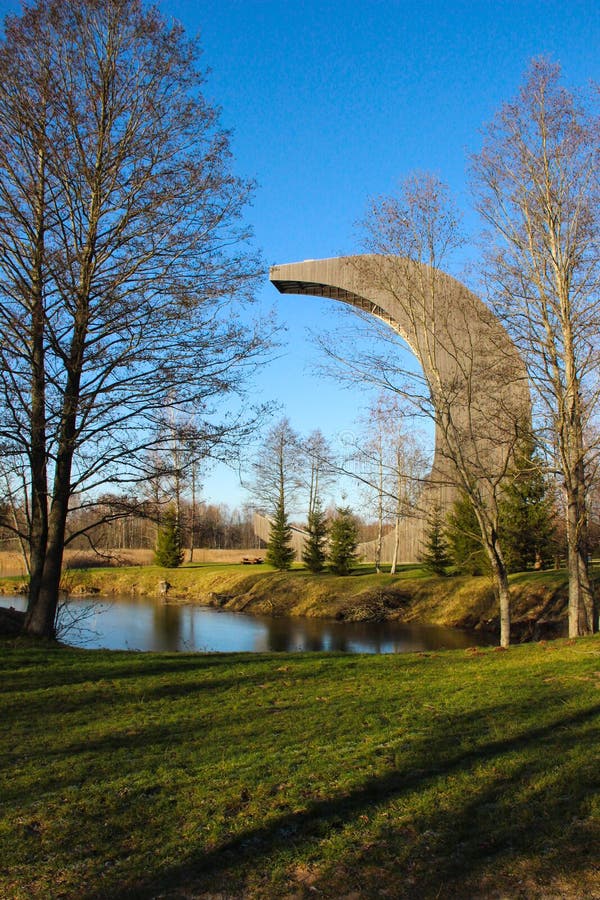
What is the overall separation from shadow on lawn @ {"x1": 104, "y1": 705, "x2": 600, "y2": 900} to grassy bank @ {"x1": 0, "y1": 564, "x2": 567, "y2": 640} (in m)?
12.0

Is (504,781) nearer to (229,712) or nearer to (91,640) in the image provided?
(229,712)

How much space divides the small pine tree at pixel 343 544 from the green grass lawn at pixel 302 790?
725 inches

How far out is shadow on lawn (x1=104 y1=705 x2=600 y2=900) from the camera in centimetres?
240

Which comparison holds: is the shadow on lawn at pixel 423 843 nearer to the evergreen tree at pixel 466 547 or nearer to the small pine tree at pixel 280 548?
the evergreen tree at pixel 466 547

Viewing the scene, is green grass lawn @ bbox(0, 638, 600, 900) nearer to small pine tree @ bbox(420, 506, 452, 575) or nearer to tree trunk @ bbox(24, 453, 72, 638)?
tree trunk @ bbox(24, 453, 72, 638)

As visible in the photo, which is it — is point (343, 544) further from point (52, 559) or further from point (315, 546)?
point (52, 559)

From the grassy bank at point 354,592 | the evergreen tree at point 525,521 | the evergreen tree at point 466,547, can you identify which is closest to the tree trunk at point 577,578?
the grassy bank at point 354,592

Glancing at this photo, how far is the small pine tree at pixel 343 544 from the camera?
23891 millimetres

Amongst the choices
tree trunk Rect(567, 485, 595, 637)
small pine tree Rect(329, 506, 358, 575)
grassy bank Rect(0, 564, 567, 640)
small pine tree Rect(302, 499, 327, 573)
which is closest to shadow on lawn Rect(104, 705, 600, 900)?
tree trunk Rect(567, 485, 595, 637)

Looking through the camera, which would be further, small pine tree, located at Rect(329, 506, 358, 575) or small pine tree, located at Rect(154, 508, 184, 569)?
small pine tree, located at Rect(154, 508, 184, 569)

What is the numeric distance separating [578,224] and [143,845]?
27.3 feet

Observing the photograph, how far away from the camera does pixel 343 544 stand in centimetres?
2392

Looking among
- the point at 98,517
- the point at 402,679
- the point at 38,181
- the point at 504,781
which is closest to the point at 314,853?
the point at 504,781

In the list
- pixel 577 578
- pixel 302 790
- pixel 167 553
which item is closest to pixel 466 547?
pixel 577 578
